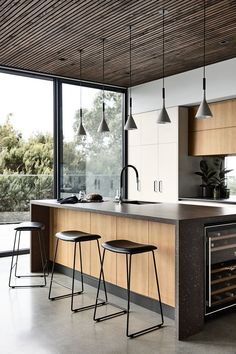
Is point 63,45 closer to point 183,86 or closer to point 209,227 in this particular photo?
point 183,86

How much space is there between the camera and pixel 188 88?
5996 mm

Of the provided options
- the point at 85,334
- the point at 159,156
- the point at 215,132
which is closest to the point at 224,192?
the point at 215,132

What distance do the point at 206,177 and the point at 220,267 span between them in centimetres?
320

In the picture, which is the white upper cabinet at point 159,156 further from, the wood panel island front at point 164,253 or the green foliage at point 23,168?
the wood panel island front at point 164,253

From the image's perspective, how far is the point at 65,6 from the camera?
375 cm

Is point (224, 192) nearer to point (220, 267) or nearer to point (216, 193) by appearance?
point (216, 193)

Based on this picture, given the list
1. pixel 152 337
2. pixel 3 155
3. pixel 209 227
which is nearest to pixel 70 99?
pixel 3 155

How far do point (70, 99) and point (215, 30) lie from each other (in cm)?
284

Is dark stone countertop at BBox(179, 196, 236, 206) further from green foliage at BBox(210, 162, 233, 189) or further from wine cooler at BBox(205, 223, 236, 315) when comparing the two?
wine cooler at BBox(205, 223, 236, 315)

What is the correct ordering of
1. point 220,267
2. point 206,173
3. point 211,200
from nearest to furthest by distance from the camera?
point 220,267 → point 211,200 → point 206,173

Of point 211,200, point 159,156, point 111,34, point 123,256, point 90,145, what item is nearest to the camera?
point 123,256

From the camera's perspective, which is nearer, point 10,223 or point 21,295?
point 21,295

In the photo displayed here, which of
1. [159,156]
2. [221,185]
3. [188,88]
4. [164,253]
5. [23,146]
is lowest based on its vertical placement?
[164,253]

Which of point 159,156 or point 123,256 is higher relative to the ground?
point 159,156
